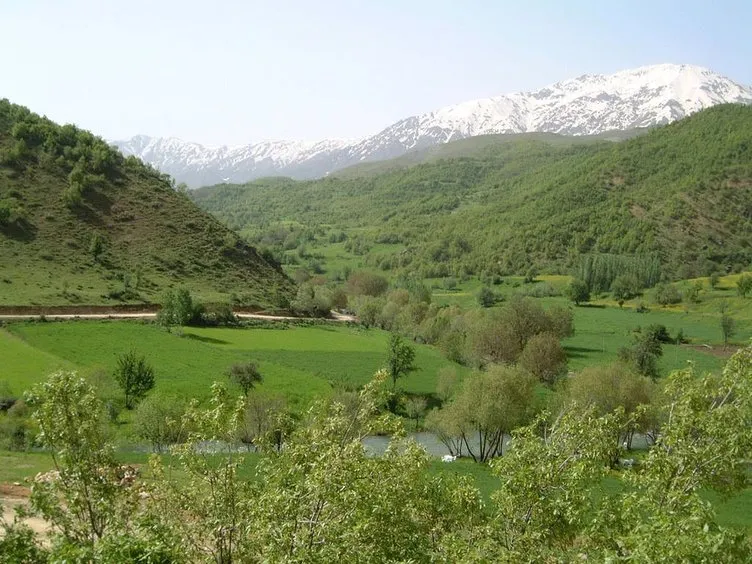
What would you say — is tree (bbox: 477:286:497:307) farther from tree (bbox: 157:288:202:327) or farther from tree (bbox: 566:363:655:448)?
tree (bbox: 566:363:655:448)

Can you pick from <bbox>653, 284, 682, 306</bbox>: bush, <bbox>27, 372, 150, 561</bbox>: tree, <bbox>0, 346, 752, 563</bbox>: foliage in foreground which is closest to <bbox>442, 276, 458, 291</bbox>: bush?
<bbox>653, 284, 682, 306</bbox>: bush

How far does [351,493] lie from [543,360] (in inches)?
2973

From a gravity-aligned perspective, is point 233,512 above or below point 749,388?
below

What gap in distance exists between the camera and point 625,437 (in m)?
62.4

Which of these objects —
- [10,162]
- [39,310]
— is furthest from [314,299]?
[10,162]

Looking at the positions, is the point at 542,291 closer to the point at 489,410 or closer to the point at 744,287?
the point at 744,287

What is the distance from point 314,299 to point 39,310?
5216cm

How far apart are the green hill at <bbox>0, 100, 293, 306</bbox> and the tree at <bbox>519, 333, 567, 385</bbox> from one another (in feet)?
176

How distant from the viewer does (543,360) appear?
275ft

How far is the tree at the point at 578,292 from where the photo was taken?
157m

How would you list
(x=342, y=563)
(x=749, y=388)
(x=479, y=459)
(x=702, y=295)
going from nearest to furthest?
(x=342, y=563)
(x=749, y=388)
(x=479, y=459)
(x=702, y=295)

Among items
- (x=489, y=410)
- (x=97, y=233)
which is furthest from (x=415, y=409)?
(x=97, y=233)

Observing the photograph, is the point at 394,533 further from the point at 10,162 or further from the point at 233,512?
the point at 10,162

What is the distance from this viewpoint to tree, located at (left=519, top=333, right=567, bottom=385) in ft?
275
